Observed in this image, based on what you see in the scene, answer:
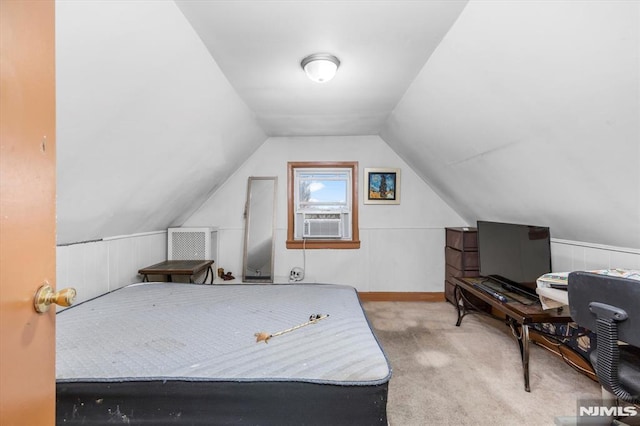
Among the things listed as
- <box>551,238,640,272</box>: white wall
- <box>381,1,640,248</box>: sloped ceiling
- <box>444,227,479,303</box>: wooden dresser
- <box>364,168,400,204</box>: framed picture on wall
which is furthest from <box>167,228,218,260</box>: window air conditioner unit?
<box>551,238,640,272</box>: white wall

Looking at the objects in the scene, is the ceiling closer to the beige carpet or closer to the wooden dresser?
the wooden dresser

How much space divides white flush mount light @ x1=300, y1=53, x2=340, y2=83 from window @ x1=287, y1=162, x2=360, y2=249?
1972 mm

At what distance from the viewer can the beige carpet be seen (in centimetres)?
171

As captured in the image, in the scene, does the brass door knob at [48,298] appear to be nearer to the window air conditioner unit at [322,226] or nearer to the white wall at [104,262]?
the white wall at [104,262]

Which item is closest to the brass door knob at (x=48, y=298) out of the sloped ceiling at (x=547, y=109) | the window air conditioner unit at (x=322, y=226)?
the sloped ceiling at (x=547, y=109)

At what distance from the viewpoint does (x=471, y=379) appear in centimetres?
205

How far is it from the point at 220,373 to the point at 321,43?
1872mm

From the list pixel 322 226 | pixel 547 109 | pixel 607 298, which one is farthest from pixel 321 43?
pixel 322 226

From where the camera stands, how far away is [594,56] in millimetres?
1209

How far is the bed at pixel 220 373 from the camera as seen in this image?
1167 mm

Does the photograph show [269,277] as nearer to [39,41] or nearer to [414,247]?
[414,247]

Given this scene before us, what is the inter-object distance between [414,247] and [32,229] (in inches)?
151

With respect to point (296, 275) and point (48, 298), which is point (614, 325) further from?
point (296, 275)

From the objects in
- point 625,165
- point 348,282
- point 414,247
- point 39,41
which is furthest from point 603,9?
point 348,282
